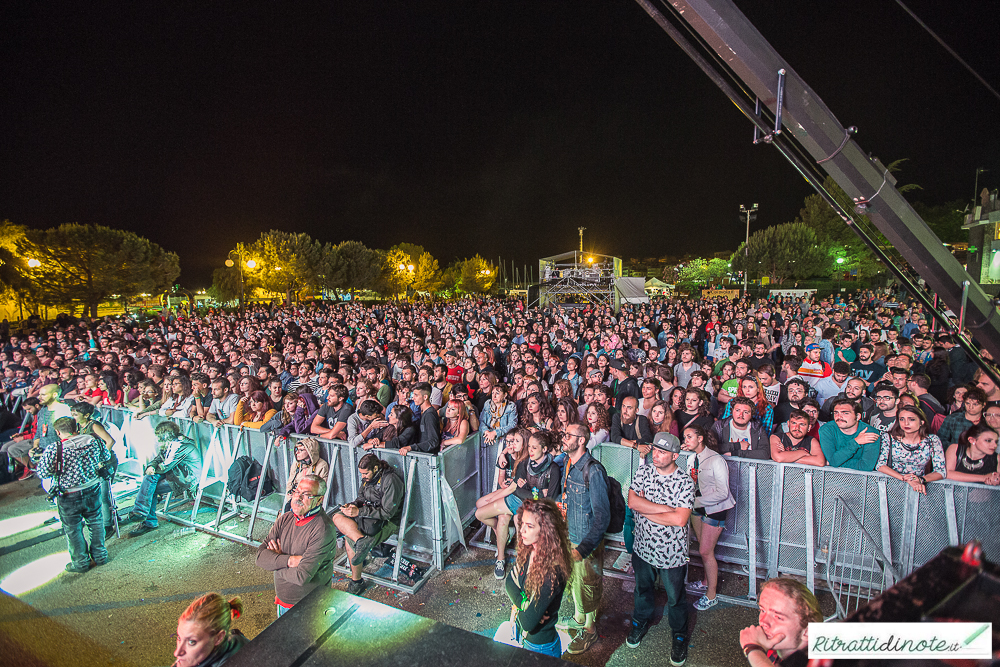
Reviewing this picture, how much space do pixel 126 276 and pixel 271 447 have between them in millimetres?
36155

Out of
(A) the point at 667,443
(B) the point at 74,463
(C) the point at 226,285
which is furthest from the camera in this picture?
(C) the point at 226,285

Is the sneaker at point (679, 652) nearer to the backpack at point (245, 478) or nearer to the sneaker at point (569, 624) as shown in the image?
the sneaker at point (569, 624)

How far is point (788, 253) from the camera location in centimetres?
4788

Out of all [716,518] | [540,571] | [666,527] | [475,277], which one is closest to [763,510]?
[716,518]

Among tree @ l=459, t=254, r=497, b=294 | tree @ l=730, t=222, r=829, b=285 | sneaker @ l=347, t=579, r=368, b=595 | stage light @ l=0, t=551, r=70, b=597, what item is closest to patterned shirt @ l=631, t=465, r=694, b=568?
sneaker @ l=347, t=579, r=368, b=595

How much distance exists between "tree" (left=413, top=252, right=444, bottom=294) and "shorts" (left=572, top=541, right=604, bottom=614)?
200ft

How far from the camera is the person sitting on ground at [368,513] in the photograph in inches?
177

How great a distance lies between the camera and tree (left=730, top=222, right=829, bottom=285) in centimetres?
4772

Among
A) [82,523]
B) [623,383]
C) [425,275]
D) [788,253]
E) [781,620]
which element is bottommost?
[82,523]

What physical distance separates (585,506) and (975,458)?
135 inches

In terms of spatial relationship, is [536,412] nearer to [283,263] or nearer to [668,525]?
[668,525]

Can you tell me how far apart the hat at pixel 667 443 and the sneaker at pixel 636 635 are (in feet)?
5.19

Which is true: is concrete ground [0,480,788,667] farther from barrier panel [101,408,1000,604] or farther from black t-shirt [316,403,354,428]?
black t-shirt [316,403,354,428]

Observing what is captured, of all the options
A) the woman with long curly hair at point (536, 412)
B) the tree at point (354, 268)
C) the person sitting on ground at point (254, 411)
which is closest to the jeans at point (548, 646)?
the woman with long curly hair at point (536, 412)
